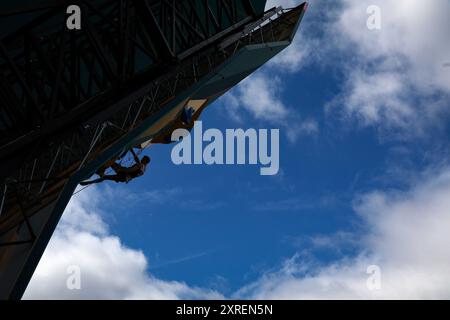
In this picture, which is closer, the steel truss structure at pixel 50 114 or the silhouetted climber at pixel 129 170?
the steel truss structure at pixel 50 114

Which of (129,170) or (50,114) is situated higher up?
(129,170)

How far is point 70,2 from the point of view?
10.2 m

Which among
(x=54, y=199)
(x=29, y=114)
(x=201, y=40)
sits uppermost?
(x=201, y=40)

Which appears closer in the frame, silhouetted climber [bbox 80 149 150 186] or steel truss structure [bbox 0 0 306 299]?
steel truss structure [bbox 0 0 306 299]

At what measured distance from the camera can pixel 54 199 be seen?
357 inches

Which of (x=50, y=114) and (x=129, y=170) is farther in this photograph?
(x=129, y=170)
